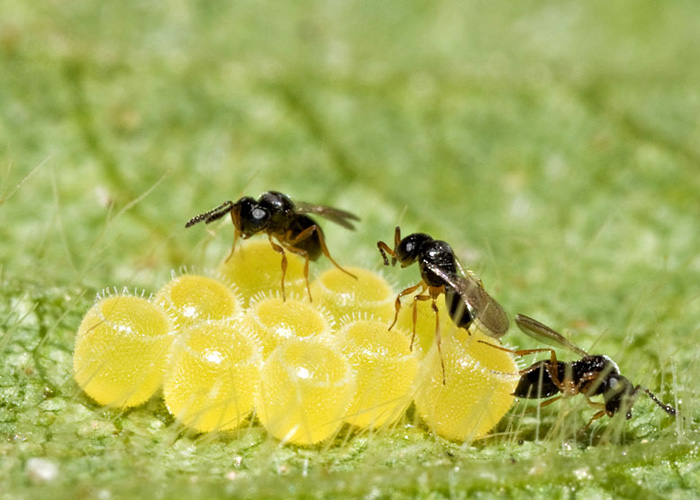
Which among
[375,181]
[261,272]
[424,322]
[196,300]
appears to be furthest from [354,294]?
[375,181]

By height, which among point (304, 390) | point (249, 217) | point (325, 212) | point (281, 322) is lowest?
point (304, 390)

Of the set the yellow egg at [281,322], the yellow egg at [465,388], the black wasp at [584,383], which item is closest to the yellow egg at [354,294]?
the yellow egg at [281,322]

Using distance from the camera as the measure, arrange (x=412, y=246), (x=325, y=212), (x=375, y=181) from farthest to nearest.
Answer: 1. (x=375, y=181)
2. (x=325, y=212)
3. (x=412, y=246)

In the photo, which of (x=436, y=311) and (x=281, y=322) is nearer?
(x=281, y=322)

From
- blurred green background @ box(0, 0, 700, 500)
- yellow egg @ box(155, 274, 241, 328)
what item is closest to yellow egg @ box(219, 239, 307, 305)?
yellow egg @ box(155, 274, 241, 328)

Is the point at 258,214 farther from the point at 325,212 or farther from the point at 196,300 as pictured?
the point at 196,300

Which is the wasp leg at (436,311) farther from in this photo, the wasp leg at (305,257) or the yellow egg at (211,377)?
the yellow egg at (211,377)

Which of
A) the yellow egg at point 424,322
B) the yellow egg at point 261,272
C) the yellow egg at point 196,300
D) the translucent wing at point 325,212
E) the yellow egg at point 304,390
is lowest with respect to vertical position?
the yellow egg at point 304,390

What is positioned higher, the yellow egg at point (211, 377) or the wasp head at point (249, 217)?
the wasp head at point (249, 217)
